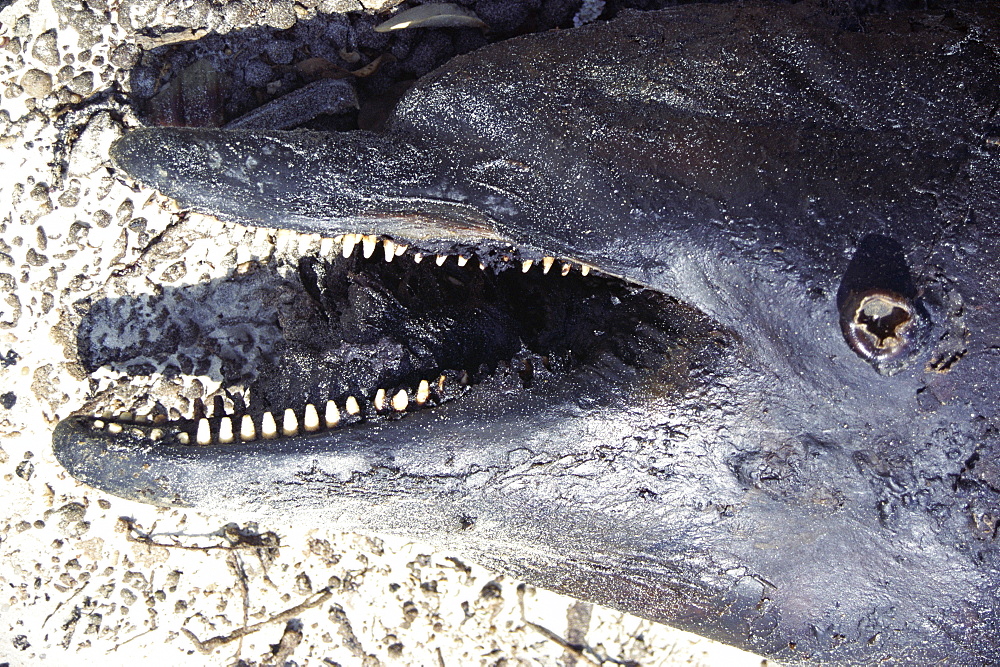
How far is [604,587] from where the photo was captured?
80.1 inches

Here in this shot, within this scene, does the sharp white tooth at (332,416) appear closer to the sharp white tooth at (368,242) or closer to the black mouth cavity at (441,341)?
the black mouth cavity at (441,341)

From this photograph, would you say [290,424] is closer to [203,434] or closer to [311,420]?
[311,420]

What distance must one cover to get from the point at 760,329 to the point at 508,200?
61 centimetres

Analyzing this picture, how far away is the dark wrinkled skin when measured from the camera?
5.77 feet

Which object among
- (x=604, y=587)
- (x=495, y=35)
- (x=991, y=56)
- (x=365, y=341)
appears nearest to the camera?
(x=991, y=56)

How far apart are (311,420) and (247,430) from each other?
0.18 meters

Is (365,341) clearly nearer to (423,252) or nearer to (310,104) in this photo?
(423,252)

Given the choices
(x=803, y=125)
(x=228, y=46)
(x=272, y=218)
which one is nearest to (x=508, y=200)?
(x=272, y=218)

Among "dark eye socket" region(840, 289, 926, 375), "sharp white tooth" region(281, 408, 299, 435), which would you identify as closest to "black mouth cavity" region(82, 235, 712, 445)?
"sharp white tooth" region(281, 408, 299, 435)

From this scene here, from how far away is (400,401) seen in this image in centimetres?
197

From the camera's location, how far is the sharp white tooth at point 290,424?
2.01 meters

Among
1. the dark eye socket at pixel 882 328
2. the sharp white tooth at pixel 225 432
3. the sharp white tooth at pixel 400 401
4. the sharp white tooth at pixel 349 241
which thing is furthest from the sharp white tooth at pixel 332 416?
the dark eye socket at pixel 882 328

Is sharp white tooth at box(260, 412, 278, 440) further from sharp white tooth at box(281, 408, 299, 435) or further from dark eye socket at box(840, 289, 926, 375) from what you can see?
dark eye socket at box(840, 289, 926, 375)

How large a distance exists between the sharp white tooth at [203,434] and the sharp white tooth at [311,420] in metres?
0.26
